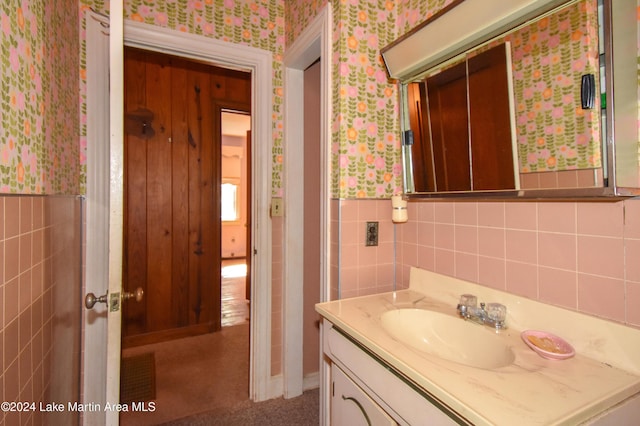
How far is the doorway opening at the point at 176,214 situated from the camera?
257 cm

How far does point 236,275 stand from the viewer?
5.38 meters

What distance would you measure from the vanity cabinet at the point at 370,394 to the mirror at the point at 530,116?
2.23 ft

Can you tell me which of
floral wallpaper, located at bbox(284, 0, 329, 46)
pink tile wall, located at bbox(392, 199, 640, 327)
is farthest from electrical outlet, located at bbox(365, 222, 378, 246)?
floral wallpaper, located at bbox(284, 0, 329, 46)

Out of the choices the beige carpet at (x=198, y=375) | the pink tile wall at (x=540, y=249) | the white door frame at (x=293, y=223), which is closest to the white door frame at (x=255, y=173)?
the white door frame at (x=293, y=223)

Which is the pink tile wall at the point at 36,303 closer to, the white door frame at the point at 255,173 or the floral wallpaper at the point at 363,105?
the white door frame at the point at 255,173

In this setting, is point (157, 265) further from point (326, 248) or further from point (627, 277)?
point (627, 277)

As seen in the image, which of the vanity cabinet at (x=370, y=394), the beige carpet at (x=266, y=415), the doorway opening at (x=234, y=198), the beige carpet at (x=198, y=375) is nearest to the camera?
the vanity cabinet at (x=370, y=394)

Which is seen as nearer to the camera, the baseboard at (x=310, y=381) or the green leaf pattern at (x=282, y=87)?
the green leaf pattern at (x=282, y=87)

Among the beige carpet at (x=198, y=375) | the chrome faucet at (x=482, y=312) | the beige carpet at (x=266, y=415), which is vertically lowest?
the beige carpet at (x=266, y=415)

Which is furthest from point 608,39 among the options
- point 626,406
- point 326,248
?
point 326,248

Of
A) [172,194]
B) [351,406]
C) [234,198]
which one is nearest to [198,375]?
[172,194]

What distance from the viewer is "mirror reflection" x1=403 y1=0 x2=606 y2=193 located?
81cm

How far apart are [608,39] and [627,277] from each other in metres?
0.59

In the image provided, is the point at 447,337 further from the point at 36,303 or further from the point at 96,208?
→ the point at 96,208
